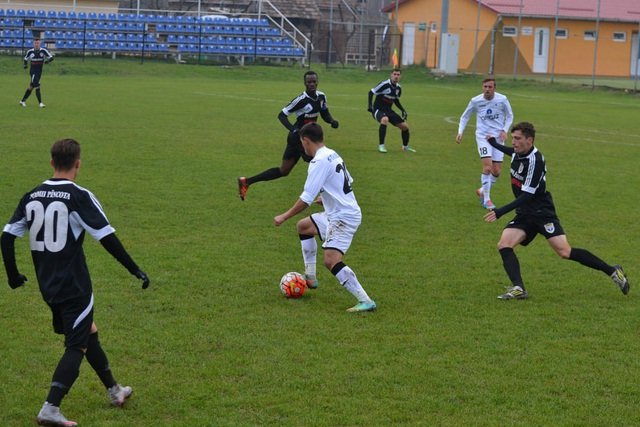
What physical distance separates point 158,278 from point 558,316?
421cm

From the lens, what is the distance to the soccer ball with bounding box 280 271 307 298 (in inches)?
374

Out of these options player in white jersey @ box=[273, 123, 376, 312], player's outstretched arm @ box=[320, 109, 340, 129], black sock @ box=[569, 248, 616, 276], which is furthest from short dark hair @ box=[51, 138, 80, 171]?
player's outstretched arm @ box=[320, 109, 340, 129]

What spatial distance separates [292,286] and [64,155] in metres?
3.92

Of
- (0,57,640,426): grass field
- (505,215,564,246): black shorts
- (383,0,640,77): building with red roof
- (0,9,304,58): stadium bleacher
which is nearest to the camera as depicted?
(0,57,640,426): grass field

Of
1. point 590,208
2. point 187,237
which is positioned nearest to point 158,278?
point 187,237

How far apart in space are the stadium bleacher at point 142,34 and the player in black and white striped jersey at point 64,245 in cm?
4476

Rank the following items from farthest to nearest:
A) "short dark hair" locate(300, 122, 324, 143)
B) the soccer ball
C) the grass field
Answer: the soccer ball
"short dark hair" locate(300, 122, 324, 143)
the grass field

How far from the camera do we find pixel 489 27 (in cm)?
5866

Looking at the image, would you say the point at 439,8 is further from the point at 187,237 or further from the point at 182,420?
the point at 182,420

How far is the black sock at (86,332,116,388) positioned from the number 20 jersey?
42 centimetres

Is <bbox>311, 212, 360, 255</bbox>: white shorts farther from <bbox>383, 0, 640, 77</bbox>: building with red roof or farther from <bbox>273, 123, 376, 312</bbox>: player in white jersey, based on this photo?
<bbox>383, 0, 640, 77</bbox>: building with red roof

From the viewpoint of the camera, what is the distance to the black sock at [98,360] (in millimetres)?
6336

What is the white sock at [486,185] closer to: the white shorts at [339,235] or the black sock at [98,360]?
the white shorts at [339,235]

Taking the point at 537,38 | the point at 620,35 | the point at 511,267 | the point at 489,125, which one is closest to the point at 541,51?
the point at 537,38
